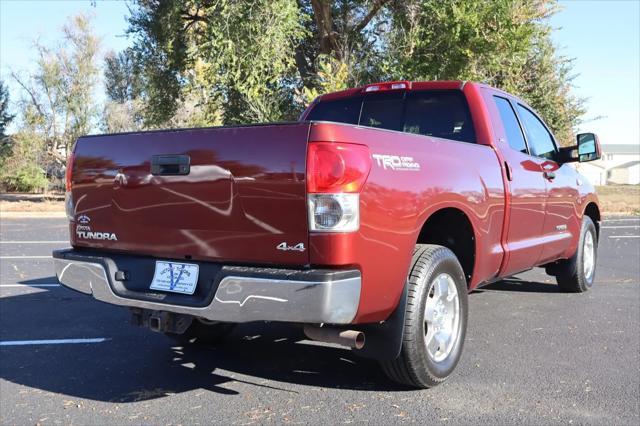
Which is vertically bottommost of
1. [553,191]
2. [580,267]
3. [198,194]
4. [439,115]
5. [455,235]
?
[580,267]

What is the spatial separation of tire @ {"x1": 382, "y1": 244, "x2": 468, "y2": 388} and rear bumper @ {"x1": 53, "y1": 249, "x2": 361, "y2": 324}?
58 centimetres

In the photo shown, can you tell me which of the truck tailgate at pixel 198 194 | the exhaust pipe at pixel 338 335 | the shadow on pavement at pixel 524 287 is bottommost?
the shadow on pavement at pixel 524 287

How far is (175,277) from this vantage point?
350 centimetres

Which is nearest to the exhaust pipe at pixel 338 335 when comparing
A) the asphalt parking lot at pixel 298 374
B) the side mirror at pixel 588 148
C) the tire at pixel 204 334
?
the asphalt parking lot at pixel 298 374

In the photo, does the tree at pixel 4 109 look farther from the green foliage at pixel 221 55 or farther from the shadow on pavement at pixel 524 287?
the shadow on pavement at pixel 524 287

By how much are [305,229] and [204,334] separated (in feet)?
7.29

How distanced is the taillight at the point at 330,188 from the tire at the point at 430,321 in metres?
0.75

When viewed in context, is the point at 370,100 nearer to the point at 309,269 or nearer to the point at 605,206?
the point at 309,269

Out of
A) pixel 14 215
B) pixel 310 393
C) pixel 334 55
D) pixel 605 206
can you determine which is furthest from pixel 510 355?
pixel 605 206

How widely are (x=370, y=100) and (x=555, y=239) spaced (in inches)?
89.3

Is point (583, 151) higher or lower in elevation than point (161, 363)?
higher

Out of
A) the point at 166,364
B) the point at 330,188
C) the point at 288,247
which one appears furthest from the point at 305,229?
the point at 166,364

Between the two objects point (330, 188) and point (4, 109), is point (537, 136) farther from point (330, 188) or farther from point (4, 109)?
point (4, 109)

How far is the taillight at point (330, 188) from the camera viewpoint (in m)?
3.03
